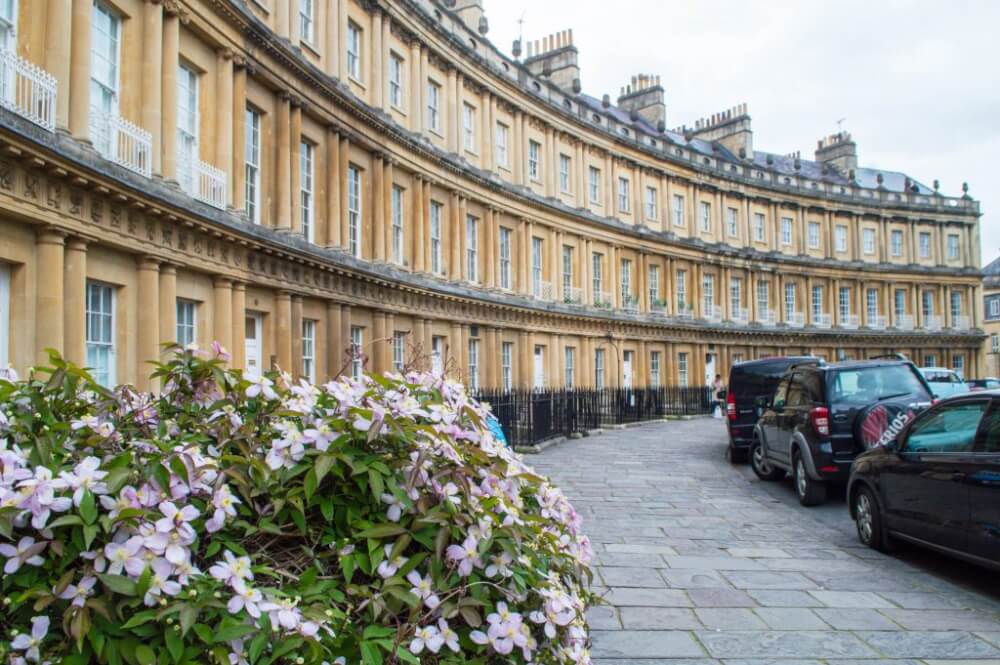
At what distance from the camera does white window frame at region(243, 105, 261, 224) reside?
17.2 meters

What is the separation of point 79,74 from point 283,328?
7.54m

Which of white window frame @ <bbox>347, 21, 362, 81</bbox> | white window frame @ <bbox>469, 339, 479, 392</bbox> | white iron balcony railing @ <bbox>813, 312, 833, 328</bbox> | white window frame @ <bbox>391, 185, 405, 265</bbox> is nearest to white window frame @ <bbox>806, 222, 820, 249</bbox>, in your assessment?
white iron balcony railing @ <bbox>813, 312, 833, 328</bbox>

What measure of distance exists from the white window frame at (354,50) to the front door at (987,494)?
19.0 meters

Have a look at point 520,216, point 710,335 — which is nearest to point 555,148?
point 520,216

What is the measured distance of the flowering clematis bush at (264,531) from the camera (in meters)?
2.12

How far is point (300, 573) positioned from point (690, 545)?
6692 millimetres

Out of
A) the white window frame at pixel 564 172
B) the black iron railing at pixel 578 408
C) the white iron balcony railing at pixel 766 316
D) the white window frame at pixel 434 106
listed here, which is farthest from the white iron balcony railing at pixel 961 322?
the white window frame at pixel 434 106

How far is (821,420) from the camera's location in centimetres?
1053

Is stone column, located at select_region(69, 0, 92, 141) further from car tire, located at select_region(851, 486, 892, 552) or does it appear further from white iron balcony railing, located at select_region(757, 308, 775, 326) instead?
white iron balcony railing, located at select_region(757, 308, 775, 326)

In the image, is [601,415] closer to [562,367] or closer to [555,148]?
[562,367]

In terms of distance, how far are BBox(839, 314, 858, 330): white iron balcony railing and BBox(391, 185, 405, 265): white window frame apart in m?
36.8

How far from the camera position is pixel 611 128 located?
3806 cm

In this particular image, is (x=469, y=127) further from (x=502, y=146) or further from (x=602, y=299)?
(x=602, y=299)

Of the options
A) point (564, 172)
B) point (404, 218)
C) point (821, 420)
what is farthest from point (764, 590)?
point (564, 172)
